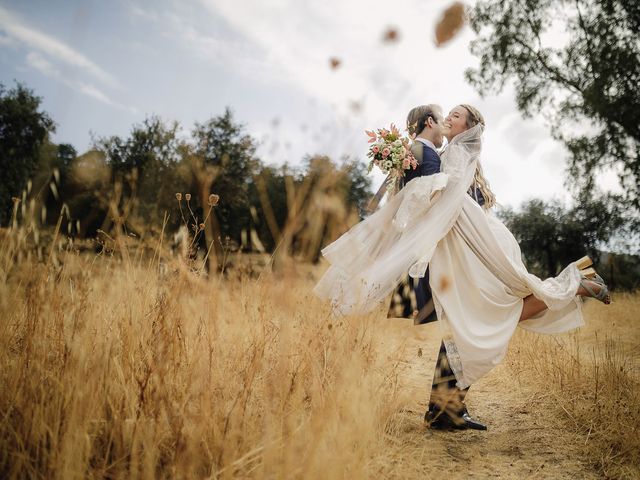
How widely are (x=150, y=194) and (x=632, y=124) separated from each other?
55.2ft

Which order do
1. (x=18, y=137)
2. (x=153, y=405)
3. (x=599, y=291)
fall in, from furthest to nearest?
(x=18, y=137)
(x=599, y=291)
(x=153, y=405)

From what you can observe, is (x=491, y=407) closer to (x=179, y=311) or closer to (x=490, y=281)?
(x=490, y=281)

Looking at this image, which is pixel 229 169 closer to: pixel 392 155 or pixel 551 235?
pixel 392 155

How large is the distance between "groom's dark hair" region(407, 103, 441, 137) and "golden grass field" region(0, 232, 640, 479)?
6.39 feet

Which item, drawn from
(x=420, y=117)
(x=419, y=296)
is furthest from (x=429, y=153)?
(x=419, y=296)

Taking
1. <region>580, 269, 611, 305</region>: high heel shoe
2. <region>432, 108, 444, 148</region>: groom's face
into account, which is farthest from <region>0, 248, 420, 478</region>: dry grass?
<region>432, 108, 444, 148</region>: groom's face

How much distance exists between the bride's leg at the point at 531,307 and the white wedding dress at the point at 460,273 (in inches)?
2.6

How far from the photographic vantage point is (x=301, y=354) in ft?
8.28

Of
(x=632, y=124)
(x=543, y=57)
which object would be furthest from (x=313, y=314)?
A: (x=543, y=57)

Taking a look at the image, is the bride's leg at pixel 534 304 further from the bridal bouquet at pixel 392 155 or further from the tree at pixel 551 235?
the tree at pixel 551 235

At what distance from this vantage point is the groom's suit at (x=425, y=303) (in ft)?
9.57

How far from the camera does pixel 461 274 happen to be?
10.1ft

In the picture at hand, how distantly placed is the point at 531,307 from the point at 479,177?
119 centimetres

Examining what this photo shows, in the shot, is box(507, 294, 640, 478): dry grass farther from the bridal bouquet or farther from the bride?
the bridal bouquet
